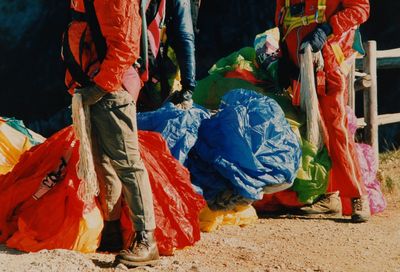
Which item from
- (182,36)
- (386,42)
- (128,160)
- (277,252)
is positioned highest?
(182,36)

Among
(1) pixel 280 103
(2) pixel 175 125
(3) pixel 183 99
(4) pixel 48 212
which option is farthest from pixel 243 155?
(4) pixel 48 212

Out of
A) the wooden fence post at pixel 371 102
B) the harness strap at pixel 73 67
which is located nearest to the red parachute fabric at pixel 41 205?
the harness strap at pixel 73 67

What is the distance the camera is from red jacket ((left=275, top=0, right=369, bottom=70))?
219 inches

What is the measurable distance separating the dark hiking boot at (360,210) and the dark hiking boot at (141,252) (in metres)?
2.05

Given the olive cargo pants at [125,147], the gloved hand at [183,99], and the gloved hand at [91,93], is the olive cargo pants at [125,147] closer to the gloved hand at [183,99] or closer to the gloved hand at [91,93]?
the gloved hand at [91,93]

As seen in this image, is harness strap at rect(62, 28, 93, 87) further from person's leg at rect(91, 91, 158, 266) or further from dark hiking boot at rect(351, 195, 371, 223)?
dark hiking boot at rect(351, 195, 371, 223)

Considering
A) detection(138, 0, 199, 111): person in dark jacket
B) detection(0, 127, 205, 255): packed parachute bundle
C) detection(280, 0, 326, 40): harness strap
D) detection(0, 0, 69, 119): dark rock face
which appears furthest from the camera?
detection(0, 0, 69, 119): dark rock face

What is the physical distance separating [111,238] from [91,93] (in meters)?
0.98

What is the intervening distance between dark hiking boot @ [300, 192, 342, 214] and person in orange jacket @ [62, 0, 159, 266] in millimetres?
2086

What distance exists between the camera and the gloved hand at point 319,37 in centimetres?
556

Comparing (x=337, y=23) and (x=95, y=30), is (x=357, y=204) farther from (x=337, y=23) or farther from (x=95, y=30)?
(x=95, y=30)

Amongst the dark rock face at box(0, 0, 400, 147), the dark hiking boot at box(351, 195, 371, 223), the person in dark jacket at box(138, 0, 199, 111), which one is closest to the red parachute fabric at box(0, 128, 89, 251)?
the person in dark jacket at box(138, 0, 199, 111)

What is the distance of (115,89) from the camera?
12.7 feet

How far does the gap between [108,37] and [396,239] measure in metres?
2.52
